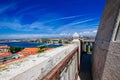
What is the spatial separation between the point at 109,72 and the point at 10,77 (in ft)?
14.5

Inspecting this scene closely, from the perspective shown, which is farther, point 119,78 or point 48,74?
point 119,78

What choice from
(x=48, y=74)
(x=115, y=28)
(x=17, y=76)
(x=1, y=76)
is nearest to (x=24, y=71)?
(x=17, y=76)

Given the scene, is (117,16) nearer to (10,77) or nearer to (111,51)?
(111,51)

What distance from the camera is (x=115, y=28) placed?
4883mm

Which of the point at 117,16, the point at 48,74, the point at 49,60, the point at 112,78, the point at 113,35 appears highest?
the point at 117,16

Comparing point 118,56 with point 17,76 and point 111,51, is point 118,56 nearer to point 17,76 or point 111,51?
point 111,51

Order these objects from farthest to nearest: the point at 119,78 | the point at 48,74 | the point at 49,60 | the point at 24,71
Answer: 1. the point at 119,78
2. the point at 49,60
3. the point at 48,74
4. the point at 24,71

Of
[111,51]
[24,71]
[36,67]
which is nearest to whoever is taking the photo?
[24,71]

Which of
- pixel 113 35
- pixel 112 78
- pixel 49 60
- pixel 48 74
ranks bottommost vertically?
pixel 112 78

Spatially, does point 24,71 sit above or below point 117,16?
below

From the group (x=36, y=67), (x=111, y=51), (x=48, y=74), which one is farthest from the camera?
(x=111, y=51)

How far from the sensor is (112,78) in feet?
15.9

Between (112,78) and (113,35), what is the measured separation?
1.74 meters

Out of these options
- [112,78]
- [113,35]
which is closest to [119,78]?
[112,78]
